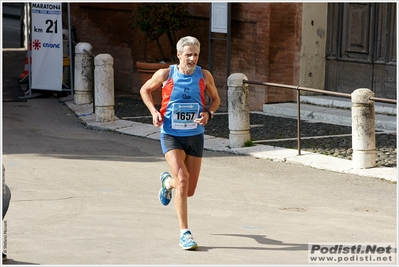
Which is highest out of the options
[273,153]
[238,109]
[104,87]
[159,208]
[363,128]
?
[104,87]

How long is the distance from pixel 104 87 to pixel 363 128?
5254mm

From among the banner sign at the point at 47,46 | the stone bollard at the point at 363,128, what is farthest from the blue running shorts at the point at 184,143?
the banner sign at the point at 47,46

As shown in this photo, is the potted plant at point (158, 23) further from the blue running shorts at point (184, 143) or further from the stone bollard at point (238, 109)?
the blue running shorts at point (184, 143)

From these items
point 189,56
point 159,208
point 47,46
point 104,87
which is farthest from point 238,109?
point 47,46

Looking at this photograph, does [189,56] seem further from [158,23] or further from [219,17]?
[158,23]

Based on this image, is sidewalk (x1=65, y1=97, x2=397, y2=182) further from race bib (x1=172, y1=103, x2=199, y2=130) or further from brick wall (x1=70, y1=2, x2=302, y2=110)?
race bib (x1=172, y1=103, x2=199, y2=130)

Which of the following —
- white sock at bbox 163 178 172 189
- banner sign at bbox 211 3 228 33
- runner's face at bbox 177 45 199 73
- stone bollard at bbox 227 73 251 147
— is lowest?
white sock at bbox 163 178 172 189

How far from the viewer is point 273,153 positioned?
1135cm

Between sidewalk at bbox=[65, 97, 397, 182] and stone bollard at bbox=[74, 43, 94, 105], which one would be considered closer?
sidewalk at bbox=[65, 97, 397, 182]

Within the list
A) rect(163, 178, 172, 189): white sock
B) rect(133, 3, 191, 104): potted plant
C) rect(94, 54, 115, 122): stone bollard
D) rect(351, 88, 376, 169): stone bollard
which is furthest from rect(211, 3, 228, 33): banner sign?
rect(163, 178, 172, 189): white sock

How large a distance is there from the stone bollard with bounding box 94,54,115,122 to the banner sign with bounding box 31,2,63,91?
2.90 metres

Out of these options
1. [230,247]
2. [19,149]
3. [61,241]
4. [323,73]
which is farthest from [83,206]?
[323,73]

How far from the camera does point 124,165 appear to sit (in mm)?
10805

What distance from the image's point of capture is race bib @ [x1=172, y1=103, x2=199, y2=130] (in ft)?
23.3
